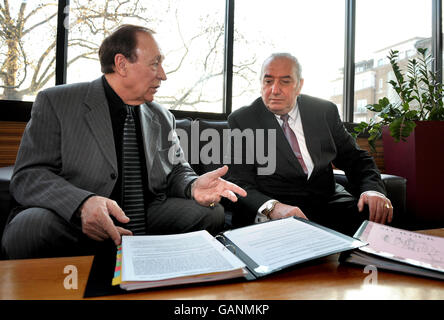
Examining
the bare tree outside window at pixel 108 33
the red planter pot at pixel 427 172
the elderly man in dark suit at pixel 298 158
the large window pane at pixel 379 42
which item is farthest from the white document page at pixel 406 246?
the large window pane at pixel 379 42

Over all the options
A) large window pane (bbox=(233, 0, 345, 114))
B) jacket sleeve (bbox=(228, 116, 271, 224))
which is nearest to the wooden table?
jacket sleeve (bbox=(228, 116, 271, 224))

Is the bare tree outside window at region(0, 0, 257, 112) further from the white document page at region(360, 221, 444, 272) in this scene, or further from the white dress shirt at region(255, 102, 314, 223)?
the white document page at region(360, 221, 444, 272)

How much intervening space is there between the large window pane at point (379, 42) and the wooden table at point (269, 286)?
283cm

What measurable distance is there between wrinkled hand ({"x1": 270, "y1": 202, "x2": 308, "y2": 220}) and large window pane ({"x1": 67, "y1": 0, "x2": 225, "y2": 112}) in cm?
145

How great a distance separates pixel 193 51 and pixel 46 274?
2.27 metres

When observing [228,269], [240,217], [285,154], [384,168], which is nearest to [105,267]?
[228,269]

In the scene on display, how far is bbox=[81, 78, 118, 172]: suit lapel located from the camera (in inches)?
51.3

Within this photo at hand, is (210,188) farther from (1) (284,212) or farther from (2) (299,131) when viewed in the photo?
(2) (299,131)

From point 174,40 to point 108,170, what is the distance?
1.66m

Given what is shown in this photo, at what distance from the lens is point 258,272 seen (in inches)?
27.9

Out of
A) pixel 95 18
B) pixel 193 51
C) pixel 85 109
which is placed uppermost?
pixel 95 18

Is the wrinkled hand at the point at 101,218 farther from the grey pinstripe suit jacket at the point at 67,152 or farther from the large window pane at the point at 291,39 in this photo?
the large window pane at the point at 291,39

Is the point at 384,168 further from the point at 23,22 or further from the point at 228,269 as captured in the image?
the point at 23,22

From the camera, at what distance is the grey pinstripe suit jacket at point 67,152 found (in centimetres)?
116
